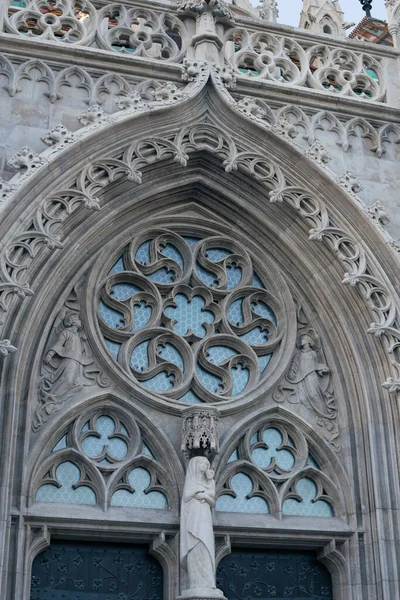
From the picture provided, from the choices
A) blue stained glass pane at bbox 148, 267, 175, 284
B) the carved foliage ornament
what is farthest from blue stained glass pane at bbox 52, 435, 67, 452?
the carved foliage ornament

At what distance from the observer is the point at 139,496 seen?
1113cm

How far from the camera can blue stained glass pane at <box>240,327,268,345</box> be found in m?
12.4

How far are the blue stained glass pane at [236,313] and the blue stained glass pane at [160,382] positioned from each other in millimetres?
1105

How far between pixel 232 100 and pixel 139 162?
1449mm

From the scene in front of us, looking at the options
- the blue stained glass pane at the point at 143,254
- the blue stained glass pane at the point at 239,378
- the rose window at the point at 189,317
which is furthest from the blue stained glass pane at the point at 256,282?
the blue stained glass pane at the point at 143,254

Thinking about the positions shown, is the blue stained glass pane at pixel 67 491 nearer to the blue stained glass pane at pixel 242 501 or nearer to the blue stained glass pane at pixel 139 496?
the blue stained glass pane at pixel 139 496

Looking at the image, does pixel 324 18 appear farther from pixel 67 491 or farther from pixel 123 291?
pixel 67 491

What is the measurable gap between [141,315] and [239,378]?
1.38 metres

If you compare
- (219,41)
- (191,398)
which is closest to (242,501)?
(191,398)

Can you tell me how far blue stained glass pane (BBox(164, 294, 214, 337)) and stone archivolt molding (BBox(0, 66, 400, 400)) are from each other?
4.96ft

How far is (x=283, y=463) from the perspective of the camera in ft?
38.5

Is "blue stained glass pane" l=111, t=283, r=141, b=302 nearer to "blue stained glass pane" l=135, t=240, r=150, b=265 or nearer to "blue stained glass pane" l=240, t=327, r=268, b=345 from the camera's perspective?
"blue stained glass pane" l=135, t=240, r=150, b=265

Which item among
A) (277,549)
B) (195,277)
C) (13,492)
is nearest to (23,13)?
(195,277)

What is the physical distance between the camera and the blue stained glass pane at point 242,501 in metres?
11.3
